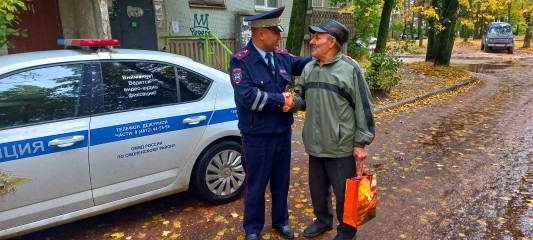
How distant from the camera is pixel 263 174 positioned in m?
3.13

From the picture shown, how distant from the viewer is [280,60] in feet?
10.5

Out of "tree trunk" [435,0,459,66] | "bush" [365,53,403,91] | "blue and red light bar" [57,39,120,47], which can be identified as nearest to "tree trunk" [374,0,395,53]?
"bush" [365,53,403,91]

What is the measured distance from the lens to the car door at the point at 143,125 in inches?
123

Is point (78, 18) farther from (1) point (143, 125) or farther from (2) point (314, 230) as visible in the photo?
(2) point (314, 230)

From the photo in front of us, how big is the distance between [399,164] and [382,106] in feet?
13.1

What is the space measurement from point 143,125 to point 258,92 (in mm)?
1151

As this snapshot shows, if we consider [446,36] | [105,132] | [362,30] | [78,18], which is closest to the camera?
[105,132]

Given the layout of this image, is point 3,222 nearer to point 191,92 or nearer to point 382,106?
point 191,92

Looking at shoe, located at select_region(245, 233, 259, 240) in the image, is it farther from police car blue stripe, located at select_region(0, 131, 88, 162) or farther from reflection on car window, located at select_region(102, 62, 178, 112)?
police car blue stripe, located at select_region(0, 131, 88, 162)

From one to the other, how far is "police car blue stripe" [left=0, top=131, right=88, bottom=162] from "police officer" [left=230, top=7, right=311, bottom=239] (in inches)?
55.5

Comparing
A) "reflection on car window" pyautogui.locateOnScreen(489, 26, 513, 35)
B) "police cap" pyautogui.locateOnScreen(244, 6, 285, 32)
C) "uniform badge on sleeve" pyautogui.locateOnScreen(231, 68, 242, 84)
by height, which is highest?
"police cap" pyautogui.locateOnScreen(244, 6, 285, 32)

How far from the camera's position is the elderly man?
2867 mm

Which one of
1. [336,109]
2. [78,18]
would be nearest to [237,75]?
[336,109]

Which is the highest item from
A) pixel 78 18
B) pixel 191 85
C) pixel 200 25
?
pixel 78 18
